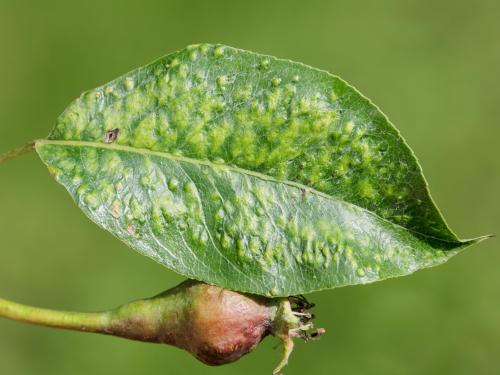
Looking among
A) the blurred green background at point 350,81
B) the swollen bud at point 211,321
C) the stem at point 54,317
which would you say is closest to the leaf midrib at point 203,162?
the swollen bud at point 211,321

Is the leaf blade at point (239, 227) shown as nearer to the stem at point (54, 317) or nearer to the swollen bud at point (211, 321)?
the swollen bud at point (211, 321)

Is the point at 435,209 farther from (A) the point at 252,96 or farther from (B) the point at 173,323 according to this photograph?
(B) the point at 173,323

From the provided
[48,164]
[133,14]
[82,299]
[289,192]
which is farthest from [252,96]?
[133,14]

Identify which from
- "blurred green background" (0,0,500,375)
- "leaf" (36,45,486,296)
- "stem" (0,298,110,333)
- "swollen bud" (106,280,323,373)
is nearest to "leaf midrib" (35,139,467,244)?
"leaf" (36,45,486,296)

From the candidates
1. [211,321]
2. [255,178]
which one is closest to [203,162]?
[255,178]

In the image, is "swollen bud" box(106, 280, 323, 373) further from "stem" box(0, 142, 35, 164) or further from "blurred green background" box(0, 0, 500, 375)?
"blurred green background" box(0, 0, 500, 375)

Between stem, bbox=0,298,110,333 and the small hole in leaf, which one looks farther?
the small hole in leaf
